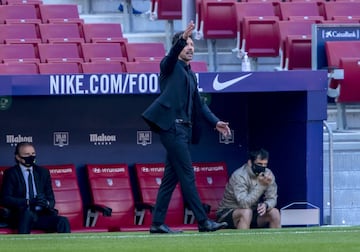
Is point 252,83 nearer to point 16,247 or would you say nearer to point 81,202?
point 81,202

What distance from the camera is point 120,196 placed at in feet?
42.8

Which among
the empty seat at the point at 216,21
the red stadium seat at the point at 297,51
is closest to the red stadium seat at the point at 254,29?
the empty seat at the point at 216,21

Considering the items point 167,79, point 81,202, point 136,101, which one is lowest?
point 81,202

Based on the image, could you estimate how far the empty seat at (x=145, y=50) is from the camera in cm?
1404

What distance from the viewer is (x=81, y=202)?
12828mm

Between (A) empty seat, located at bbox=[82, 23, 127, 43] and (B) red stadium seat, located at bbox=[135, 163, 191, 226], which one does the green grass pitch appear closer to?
Result: (B) red stadium seat, located at bbox=[135, 163, 191, 226]

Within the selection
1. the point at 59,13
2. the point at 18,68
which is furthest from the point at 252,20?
the point at 18,68

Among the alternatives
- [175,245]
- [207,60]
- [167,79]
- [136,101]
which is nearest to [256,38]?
[207,60]

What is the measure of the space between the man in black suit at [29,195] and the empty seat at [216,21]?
3538 millimetres

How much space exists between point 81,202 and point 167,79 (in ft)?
11.7

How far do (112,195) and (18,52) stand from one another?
6.64ft

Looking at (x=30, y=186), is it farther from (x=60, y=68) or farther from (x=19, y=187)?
(x=60, y=68)

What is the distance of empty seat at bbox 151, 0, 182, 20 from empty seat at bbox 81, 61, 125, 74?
2.21 metres

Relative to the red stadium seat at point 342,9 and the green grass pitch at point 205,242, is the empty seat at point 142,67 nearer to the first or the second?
the green grass pitch at point 205,242
